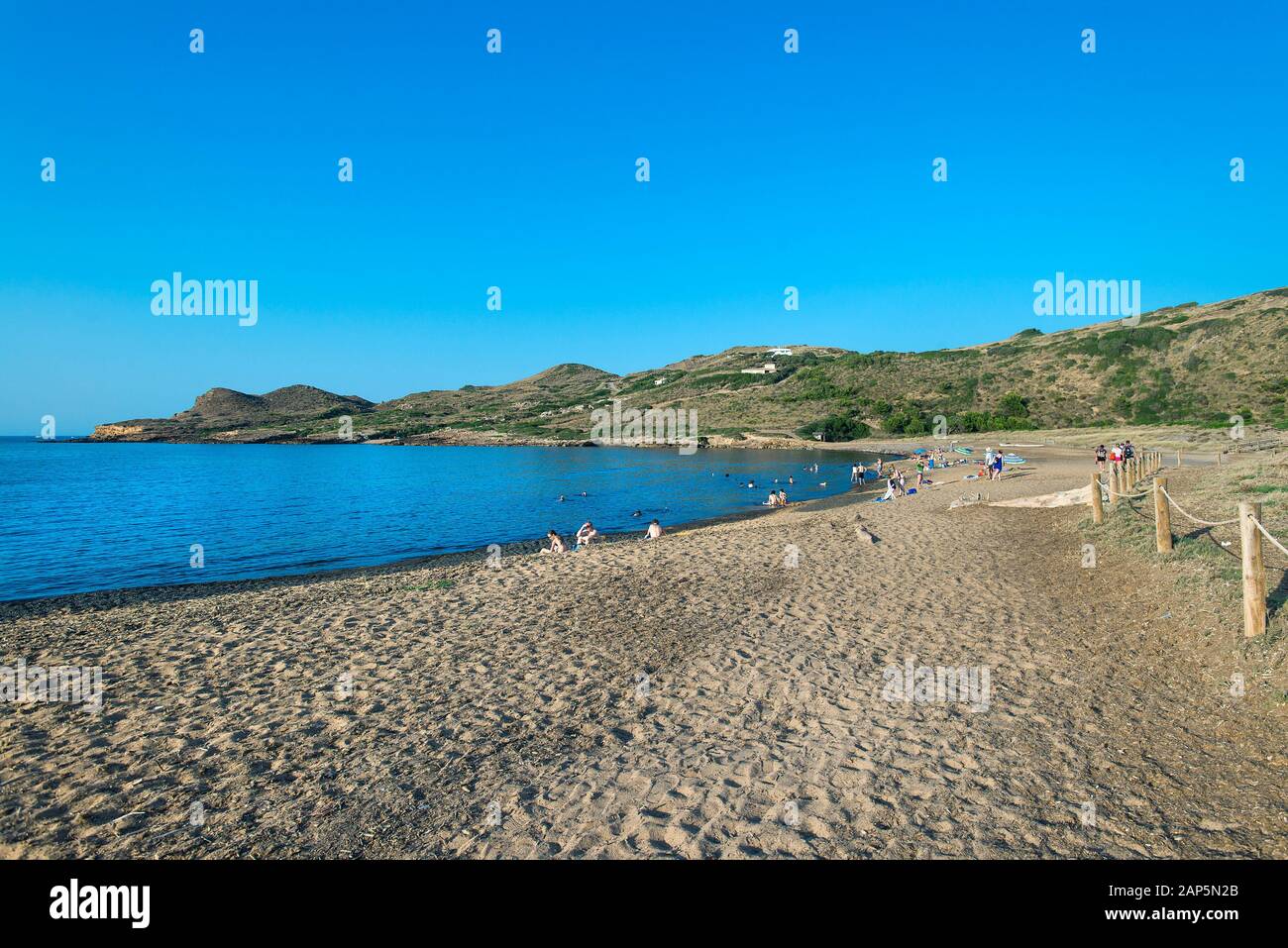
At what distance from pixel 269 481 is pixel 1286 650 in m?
64.7

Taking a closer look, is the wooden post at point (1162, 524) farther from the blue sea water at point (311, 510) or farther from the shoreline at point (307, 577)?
the blue sea water at point (311, 510)

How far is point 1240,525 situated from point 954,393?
93102 mm

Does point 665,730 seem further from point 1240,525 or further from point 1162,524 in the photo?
point 1162,524

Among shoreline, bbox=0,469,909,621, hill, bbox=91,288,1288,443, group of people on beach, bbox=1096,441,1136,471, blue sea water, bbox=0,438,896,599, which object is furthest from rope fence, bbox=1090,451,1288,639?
hill, bbox=91,288,1288,443

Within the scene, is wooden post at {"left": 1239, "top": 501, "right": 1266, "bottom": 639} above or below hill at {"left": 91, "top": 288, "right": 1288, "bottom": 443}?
below

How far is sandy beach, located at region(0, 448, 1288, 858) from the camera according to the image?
17.1ft

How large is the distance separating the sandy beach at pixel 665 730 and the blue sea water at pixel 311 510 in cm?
1073

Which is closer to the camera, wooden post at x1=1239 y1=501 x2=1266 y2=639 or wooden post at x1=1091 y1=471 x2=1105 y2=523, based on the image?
wooden post at x1=1239 y1=501 x2=1266 y2=639

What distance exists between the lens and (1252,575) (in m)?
7.68

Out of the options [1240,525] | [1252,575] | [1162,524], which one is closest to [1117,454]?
[1162,524]

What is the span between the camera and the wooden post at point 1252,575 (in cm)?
756

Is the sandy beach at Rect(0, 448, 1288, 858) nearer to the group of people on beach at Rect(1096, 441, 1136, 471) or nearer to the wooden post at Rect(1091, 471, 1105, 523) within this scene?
the wooden post at Rect(1091, 471, 1105, 523)

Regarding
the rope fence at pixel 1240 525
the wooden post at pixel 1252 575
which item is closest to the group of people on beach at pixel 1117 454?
the rope fence at pixel 1240 525
